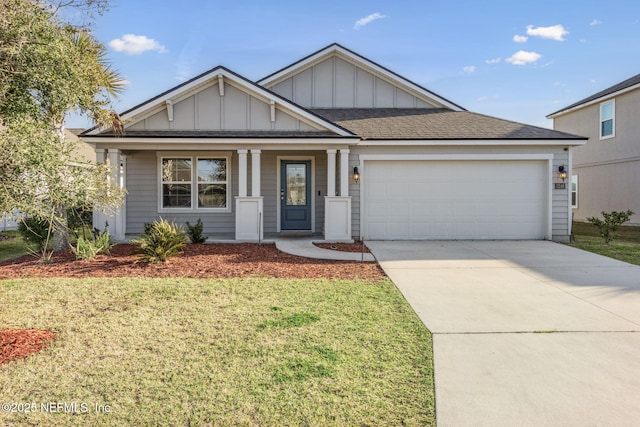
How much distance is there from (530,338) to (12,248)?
40.1 feet

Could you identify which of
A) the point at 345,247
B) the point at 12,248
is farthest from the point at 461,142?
the point at 12,248

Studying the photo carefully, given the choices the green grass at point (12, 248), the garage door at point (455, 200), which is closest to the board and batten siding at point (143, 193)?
the green grass at point (12, 248)

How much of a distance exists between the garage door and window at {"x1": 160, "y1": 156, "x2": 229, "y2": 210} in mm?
4633

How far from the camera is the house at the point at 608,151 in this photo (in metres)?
15.1

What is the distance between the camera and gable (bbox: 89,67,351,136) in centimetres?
1008

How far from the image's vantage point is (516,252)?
8.99 metres

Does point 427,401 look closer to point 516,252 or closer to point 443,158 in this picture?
point 516,252

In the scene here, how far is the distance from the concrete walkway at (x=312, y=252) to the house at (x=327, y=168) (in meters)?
0.87

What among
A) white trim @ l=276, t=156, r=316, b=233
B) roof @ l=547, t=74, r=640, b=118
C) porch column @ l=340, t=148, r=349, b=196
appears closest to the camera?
porch column @ l=340, t=148, r=349, b=196

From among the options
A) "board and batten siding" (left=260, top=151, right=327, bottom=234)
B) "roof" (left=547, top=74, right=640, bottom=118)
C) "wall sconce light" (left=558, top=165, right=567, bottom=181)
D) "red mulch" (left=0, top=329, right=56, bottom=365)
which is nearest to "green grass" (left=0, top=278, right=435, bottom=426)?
"red mulch" (left=0, top=329, right=56, bottom=365)

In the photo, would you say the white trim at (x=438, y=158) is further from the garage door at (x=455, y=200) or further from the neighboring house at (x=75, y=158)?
the neighboring house at (x=75, y=158)

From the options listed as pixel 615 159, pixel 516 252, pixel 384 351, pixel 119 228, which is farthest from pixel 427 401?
pixel 615 159

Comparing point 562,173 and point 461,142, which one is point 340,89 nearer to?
point 461,142

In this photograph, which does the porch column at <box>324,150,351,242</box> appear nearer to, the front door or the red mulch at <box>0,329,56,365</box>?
the front door
